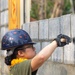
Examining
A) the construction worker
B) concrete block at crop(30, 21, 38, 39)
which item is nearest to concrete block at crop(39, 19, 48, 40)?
concrete block at crop(30, 21, 38, 39)

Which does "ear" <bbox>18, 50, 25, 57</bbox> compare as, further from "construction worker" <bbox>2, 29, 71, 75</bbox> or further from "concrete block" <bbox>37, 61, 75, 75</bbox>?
"concrete block" <bbox>37, 61, 75, 75</bbox>

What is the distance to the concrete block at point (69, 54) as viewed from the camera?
3.64 m

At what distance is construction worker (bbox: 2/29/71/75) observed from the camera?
272cm

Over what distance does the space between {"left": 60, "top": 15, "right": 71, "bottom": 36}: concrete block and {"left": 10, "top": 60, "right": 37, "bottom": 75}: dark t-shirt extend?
1033mm

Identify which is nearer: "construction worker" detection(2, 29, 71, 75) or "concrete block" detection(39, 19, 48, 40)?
"construction worker" detection(2, 29, 71, 75)

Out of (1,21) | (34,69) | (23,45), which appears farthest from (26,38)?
(1,21)

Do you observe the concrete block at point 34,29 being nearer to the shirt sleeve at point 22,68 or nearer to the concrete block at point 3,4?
the concrete block at point 3,4

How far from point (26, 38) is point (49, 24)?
50.2 inches

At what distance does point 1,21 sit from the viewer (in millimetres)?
6961

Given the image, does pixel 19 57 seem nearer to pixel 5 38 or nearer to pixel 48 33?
pixel 5 38

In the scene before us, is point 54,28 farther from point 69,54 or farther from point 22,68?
point 22,68

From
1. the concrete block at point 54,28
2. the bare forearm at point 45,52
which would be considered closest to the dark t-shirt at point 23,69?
the bare forearm at point 45,52

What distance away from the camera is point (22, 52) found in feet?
9.73

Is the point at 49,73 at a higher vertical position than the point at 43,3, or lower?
lower
